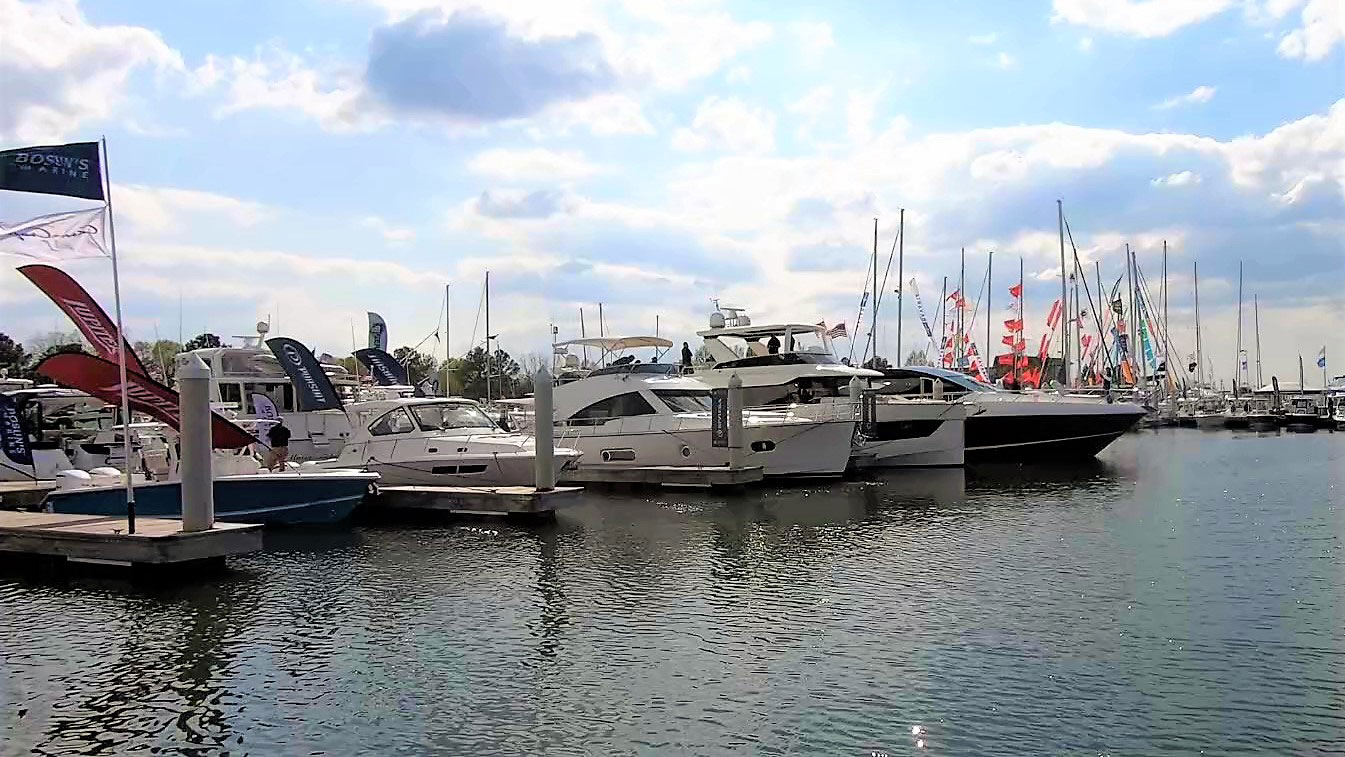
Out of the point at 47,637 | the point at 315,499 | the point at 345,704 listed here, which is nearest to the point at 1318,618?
the point at 345,704

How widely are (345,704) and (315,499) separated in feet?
34.2

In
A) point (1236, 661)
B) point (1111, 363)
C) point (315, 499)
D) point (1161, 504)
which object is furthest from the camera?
point (1111, 363)

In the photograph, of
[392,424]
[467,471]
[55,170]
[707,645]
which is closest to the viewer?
[707,645]

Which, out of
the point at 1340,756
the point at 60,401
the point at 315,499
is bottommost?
the point at 1340,756

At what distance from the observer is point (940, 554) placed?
1672cm

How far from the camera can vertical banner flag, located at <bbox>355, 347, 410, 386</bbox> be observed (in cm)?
3388

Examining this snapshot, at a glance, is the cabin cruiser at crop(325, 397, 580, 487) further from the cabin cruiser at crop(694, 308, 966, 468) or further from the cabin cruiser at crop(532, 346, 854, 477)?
the cabin cruiser at crop(694, 308, 966, 468)

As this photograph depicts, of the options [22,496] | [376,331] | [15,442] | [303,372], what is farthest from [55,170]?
[376,331]

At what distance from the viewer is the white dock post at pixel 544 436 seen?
67.0 feet

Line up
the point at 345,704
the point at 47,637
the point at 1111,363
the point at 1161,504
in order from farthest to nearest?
the point at 1111,363 < the point at 1161,504 < the point at 47,637 < the point at 345,704

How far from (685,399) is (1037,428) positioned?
1223cm

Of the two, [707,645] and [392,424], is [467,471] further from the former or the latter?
[707,645]

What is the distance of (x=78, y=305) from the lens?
634 inches

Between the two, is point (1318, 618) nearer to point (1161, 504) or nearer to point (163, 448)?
point (1161, 504)
